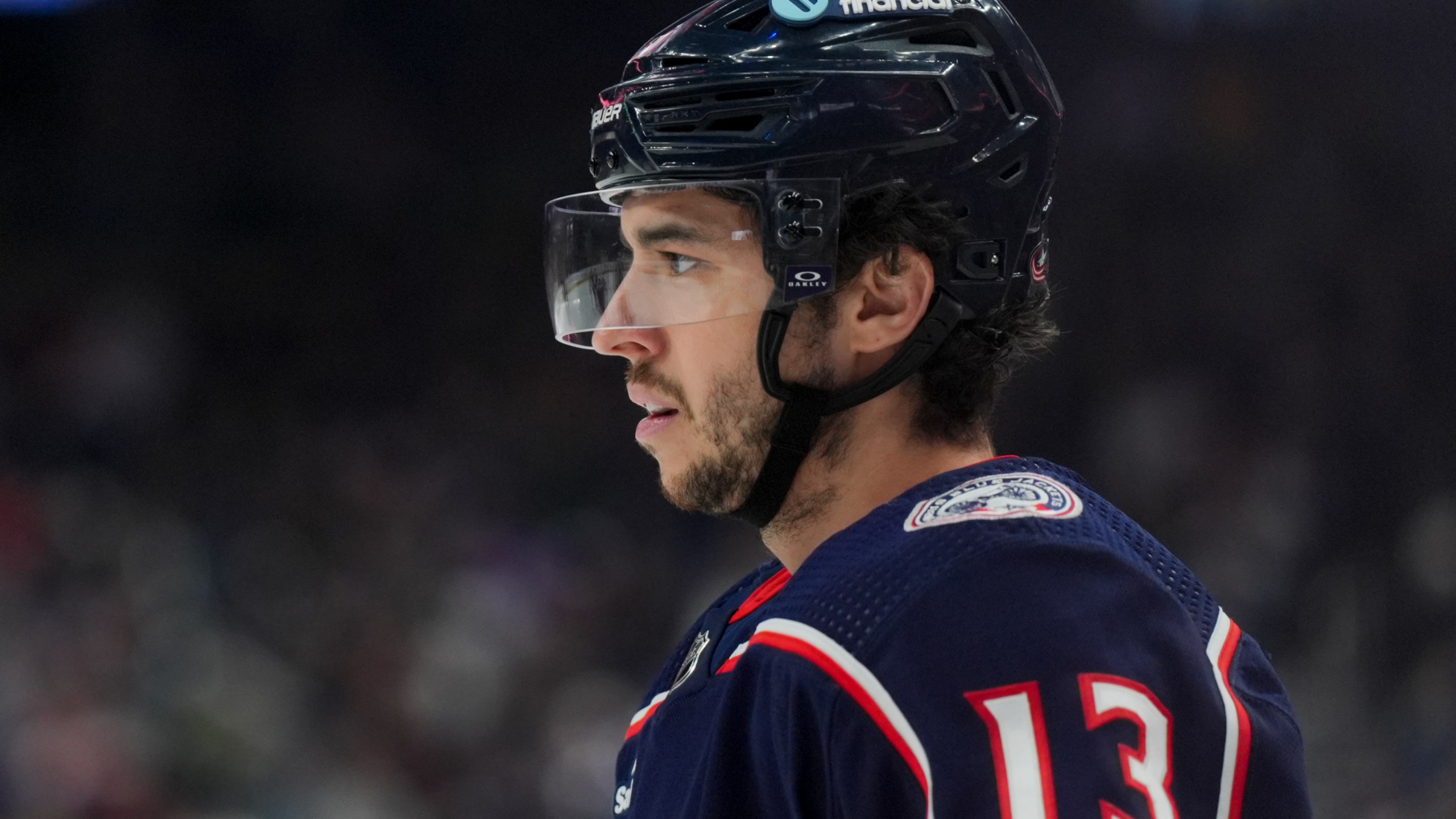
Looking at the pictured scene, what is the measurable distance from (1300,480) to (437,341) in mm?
2817

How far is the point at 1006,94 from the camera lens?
146 centimetres

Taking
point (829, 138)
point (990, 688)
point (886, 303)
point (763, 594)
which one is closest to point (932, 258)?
point (886, 303)

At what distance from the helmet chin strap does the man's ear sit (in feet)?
0.06

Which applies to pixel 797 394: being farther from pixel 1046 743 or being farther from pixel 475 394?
pixel 475 394

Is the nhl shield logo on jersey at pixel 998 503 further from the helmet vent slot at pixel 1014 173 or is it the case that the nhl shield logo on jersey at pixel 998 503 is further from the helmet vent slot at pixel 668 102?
the helmet vent slot at pixel 668 102

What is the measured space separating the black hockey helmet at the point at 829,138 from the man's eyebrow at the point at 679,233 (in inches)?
1.8

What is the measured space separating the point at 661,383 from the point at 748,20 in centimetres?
43

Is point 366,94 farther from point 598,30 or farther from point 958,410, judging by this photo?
point 958,410

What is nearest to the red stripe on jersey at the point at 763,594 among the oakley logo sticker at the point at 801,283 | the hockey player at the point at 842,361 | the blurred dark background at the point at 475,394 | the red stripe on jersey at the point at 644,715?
the hockey player at the point at 842,361

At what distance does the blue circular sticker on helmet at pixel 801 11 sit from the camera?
1.42 meters

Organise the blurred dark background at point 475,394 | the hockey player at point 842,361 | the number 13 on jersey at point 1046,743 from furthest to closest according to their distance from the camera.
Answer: the blurred dark background at point 475,394 → the hockey player at point 842,361 → the number 13 on jersey at point 1046,743

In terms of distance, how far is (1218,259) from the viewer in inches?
158

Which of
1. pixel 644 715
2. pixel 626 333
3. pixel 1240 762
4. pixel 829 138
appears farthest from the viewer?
pixel 644 715

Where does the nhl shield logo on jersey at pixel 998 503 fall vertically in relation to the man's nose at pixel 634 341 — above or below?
below
